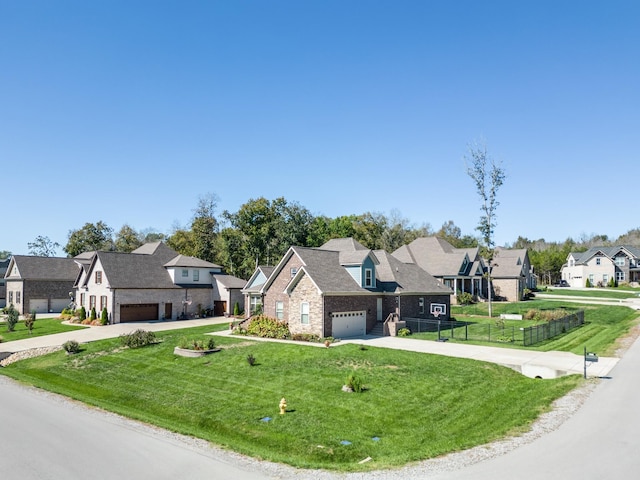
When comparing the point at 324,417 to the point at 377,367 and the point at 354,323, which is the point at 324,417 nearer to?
the point at 377,367

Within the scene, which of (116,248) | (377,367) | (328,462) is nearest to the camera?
(328,462)

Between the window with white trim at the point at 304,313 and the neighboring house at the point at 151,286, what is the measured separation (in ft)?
60.1

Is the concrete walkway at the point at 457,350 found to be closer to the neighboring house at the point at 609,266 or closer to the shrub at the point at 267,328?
the shrub at the point at 267,328

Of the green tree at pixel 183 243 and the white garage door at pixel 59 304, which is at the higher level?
the green tree at pixel 183 243

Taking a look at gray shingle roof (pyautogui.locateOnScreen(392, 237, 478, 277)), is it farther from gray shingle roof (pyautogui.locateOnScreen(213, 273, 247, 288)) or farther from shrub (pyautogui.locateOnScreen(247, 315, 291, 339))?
shrub (pyautogui.locateOnScreen(247, 315, 291, 339))

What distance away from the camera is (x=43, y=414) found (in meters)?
17.7

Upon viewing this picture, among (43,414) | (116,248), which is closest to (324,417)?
(43,414)

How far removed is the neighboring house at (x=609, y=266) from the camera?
7969 cm

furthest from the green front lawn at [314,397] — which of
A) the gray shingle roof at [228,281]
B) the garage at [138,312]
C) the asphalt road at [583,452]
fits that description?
the gray shingle roof at [228,281]

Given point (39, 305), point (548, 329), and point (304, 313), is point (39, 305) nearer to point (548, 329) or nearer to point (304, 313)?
point (304, 313)

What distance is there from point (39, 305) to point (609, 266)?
87404mm

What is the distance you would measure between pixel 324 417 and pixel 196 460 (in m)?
5.96

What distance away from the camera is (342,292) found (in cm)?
3194

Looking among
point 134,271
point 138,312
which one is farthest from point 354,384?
point 134,271
